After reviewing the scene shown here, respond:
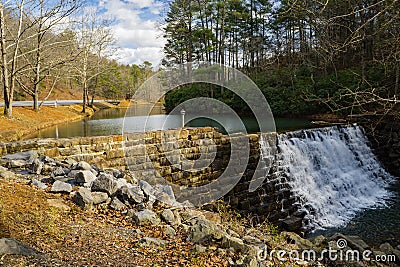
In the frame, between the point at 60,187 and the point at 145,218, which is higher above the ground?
the point at 60,187

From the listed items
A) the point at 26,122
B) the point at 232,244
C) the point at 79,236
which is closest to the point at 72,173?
the point at 79,236

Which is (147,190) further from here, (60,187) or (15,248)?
(15,248)

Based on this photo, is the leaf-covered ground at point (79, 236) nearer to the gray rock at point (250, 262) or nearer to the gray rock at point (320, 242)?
the gray rock at point (250, 262)

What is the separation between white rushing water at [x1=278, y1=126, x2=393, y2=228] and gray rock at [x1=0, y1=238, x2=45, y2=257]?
6382mm

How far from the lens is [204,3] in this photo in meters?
23.3

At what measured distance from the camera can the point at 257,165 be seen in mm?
8102

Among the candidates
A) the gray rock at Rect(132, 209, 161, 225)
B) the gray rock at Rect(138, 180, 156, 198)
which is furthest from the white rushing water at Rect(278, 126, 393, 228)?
the gray rock at Rect(132, 209, 161, 225)

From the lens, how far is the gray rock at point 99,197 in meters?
3.89

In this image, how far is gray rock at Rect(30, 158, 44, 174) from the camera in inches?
183

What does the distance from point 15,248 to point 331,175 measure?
8.94m

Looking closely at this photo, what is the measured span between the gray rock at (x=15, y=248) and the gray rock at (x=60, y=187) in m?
1.53

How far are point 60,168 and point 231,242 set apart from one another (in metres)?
3.05

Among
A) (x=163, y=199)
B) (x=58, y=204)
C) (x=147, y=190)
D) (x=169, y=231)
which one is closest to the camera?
(x=169, y=231)

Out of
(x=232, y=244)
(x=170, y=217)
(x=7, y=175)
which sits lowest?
(x=232, y=244)
